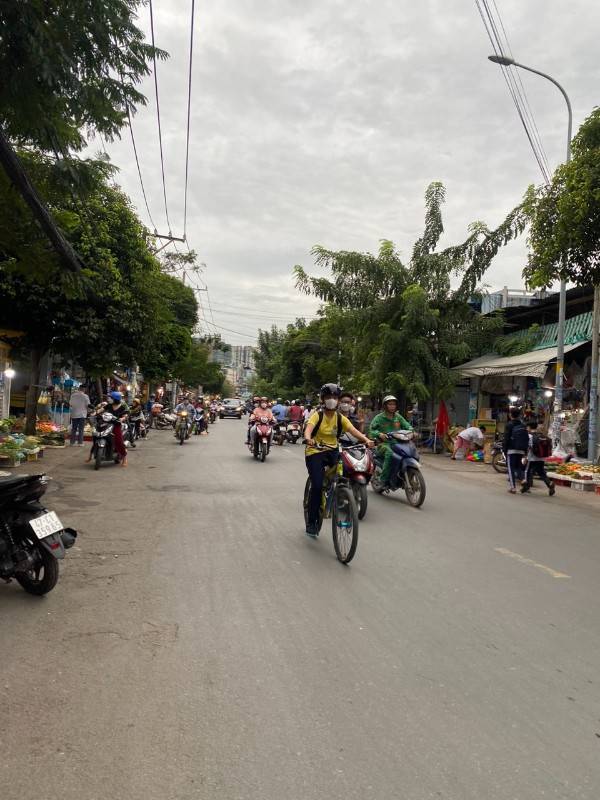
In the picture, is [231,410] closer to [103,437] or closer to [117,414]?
[117,414]

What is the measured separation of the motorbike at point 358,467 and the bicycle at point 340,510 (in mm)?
707

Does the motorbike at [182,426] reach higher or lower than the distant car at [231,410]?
lower

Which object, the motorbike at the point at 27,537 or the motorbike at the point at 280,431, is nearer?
the motorbike at the point at 27,537

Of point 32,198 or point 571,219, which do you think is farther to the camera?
point 571,219

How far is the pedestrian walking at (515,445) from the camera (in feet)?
43.3

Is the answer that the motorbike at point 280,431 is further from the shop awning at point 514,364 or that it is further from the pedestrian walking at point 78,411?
the pedestrian walking at point 78,411

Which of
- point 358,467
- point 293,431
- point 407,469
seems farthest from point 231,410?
point 358,467

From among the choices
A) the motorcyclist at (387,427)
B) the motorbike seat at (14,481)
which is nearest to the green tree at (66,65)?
the motorbike seat at (14,481)

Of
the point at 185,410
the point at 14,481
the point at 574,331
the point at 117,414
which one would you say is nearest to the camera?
the point at 14,481

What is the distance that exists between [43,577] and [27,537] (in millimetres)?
331

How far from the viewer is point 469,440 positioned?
20.9 m

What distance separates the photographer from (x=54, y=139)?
7.87 metres

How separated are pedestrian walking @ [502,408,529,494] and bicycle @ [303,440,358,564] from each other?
22.2 feet

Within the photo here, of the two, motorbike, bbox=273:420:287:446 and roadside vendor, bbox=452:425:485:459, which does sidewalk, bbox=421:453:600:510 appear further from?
motorbike, bbox=273:420:287:446
